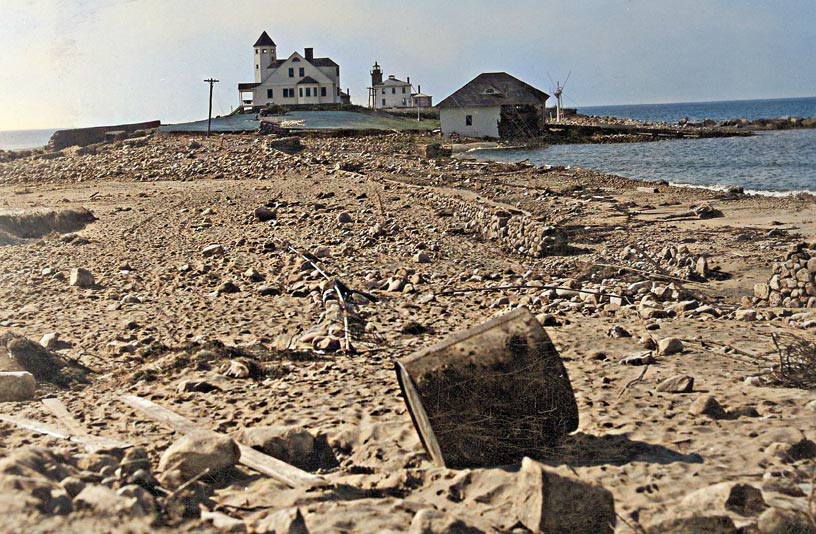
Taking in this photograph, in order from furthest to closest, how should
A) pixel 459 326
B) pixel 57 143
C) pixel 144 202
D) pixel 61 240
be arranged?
pixel 57 143, pixel 144 202, pixel 61 240, pixel 459 326

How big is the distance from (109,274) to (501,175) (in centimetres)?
1556

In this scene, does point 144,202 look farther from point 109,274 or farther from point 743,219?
point 743,219

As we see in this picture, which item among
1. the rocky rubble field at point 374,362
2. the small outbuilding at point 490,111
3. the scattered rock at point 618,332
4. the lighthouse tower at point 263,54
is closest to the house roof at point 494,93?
the small outbuilding at point 490,111

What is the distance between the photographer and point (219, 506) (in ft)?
13.4

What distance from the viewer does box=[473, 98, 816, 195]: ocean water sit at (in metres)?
27.2

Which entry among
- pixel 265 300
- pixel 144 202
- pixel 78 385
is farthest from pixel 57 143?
pixel 78 385

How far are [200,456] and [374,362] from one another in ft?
7.89

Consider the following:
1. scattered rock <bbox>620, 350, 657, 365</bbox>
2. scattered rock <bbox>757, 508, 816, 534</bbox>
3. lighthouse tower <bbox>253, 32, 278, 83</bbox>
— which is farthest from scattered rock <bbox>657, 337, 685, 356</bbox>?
lighthouse tower <bbox>253, 32, 278, 83</bbox>

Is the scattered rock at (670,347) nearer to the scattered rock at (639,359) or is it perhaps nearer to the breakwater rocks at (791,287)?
the scattered rock at (639,359)

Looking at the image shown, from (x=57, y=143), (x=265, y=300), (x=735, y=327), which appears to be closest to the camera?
(x=735, y=327)

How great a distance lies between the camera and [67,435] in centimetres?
504

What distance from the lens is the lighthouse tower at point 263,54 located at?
71312 mm

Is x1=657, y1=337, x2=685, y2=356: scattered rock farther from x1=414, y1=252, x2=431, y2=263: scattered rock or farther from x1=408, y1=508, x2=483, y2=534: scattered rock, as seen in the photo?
x1=414, y1=252, x2=431, y2=263: scattered rock

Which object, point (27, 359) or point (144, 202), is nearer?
point (27, 359)
